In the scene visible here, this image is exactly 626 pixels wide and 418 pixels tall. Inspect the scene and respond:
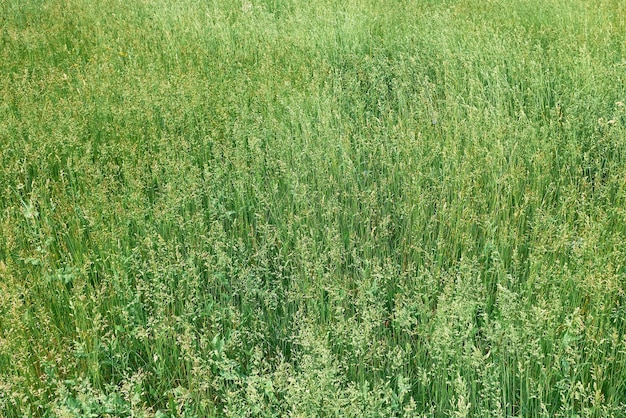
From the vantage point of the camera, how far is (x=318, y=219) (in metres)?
3.01

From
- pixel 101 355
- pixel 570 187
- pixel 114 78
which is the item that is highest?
pixel 114 78

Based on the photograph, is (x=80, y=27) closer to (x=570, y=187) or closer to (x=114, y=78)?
(x=114, y=78)

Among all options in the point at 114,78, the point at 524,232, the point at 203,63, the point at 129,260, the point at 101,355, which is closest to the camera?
the point at 101,355

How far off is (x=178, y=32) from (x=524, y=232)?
4252 mm

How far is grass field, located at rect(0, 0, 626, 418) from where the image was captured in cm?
203

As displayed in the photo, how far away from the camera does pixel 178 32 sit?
19.4 ft

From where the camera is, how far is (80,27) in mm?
6016

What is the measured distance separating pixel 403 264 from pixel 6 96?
3.06 m

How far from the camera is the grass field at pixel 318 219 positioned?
2031 millimetres

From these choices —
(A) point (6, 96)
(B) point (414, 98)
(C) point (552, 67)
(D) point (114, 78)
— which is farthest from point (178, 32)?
(C) point (552, 67)

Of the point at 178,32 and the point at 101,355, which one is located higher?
the point at 178,32

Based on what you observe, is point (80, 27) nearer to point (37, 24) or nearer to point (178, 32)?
point (37, 24)

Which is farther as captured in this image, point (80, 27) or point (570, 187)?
point (80, 27)

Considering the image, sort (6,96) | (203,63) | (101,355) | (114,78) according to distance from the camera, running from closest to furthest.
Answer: (101,355) < (6,96) < (114,78) < (203,63)
